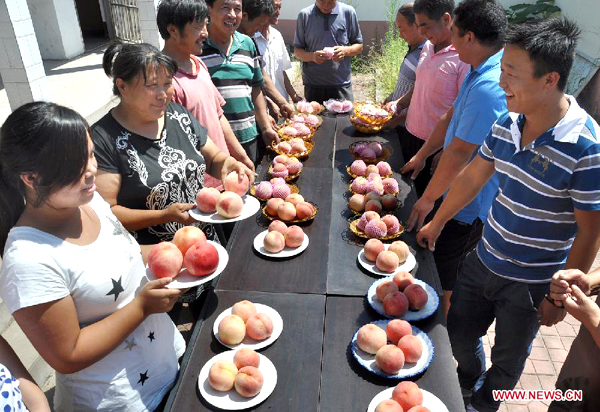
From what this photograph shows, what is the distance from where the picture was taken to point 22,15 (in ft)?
13.9

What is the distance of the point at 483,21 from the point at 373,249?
58.5 inches

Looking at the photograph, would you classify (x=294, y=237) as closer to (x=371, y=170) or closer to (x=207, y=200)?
(x=207, y=200)

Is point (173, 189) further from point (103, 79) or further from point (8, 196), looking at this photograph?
point (103, 79)

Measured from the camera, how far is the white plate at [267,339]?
1.79 metres

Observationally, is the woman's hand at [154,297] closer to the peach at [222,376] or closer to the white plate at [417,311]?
the peach at [222,376]

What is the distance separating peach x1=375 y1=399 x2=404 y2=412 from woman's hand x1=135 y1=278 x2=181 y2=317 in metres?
0.83

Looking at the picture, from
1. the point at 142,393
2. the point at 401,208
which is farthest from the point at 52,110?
the point at 401,208

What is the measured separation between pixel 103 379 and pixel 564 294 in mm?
1807

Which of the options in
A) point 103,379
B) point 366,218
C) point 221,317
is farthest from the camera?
point 366,218

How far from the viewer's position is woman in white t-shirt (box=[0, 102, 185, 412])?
1335 mm

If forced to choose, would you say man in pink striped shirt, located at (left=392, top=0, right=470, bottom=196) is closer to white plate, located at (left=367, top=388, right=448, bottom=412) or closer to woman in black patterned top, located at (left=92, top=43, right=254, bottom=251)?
woman in black patterned top, located at (left=92, top=43, right=254, bottom=251)

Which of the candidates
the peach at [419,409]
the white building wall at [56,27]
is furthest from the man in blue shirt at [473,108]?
the white building wall at [56,27]

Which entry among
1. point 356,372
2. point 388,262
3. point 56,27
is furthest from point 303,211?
point 56,27

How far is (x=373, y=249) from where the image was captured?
7.34 feet
